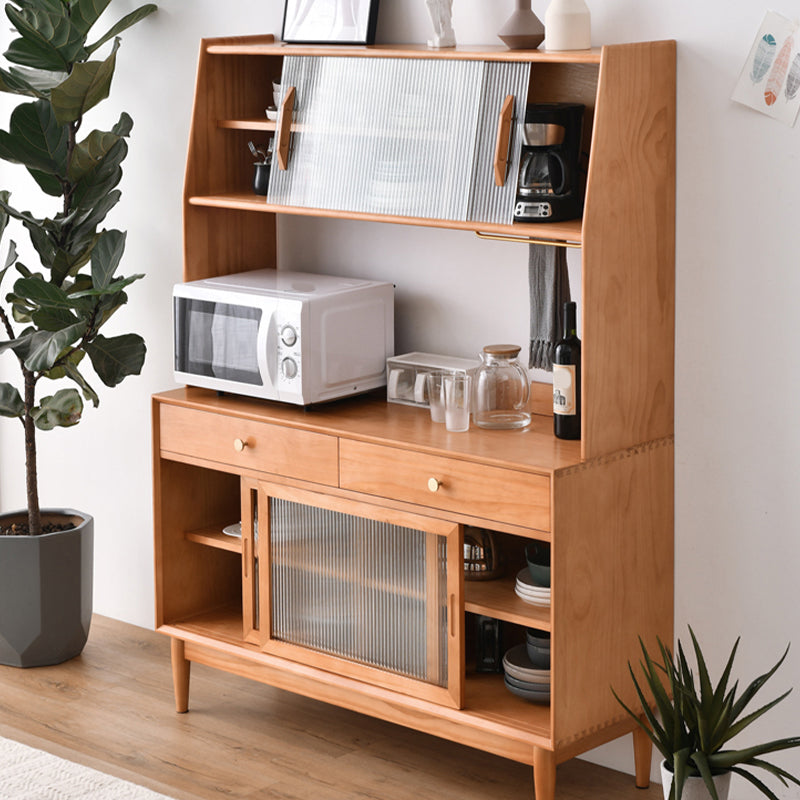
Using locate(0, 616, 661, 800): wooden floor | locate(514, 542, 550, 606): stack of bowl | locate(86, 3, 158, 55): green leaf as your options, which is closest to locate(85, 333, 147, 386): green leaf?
locate(86, 3, 158, 55): green leaf

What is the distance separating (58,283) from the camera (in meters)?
3.77

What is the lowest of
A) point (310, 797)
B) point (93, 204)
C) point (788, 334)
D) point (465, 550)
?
point (310, 797)

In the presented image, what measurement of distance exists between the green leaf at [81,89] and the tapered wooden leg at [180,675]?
4.77 feet

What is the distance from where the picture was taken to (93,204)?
3.72 m

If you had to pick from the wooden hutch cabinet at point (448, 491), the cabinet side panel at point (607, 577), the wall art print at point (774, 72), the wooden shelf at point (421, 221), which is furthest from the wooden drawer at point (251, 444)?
the wall art print at point (774, 72)

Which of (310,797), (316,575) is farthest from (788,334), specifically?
(310,797)

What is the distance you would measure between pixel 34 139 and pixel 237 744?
1.71m

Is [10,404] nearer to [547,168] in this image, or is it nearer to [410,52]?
[410,52]

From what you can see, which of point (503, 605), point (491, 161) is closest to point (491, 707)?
point (503, 605)

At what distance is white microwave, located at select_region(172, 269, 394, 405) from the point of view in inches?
126

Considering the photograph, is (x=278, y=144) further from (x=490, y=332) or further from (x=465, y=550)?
(x=465, y=550)

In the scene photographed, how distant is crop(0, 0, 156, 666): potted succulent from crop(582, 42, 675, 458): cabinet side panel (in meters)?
1.35

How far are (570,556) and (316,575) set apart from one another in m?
0.76

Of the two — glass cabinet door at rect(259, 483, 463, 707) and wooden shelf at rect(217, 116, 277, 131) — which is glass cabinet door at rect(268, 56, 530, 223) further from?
glass cabinet door at rect(259, 483, 463, 707)
